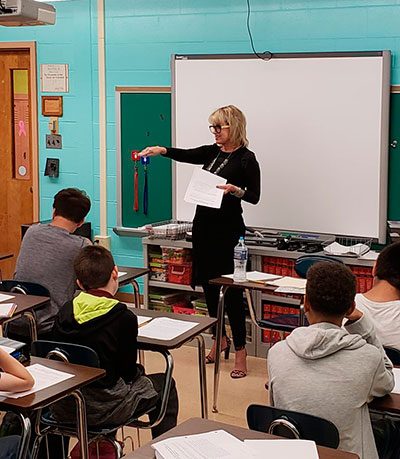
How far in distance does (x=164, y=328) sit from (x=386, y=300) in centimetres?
94

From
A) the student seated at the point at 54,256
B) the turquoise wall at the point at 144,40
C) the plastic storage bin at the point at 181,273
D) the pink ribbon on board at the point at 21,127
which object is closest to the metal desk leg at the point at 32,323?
the student seated at the point at 54,256

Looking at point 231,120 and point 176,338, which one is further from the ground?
point 231,120

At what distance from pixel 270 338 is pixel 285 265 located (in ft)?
1.70

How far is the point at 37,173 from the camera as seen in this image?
6719mm

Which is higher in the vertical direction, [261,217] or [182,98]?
[182,98]

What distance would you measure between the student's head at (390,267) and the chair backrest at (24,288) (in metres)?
1.68

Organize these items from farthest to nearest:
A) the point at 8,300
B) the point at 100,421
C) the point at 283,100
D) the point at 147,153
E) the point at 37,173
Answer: the point at 37,173, the point at 283,100, the point at 147,153, the point at 8,300, the point at 100,421

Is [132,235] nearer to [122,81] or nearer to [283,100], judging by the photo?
[122,81]

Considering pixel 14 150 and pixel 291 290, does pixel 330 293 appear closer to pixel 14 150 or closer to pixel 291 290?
pixel 291 290

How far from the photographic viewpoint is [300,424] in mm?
2320

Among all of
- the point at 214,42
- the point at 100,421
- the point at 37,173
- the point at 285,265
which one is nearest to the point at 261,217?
the point at 285,265

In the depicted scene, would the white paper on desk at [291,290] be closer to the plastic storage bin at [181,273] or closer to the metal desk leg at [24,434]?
the plastic storage bin at [181,273]

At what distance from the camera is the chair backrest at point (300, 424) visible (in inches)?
89.9

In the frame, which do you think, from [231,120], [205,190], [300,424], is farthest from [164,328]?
[231,120]
